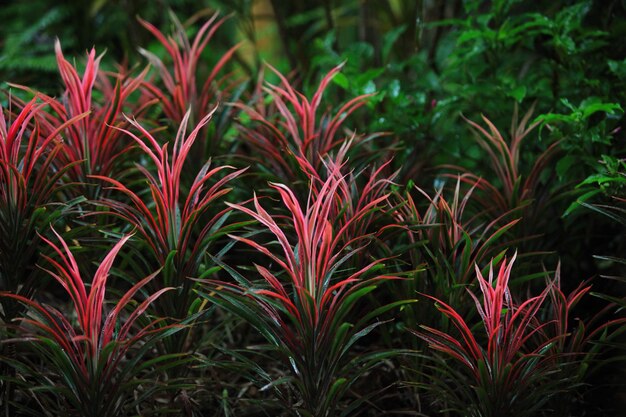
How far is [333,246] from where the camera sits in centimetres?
159

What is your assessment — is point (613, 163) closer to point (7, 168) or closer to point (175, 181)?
point (175, 181)

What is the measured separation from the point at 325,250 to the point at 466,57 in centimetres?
103

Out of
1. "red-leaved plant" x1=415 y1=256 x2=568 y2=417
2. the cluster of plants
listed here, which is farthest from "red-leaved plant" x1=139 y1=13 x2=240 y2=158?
"red-leaved plant" x1=415 y1=256 x2=568 y2=417

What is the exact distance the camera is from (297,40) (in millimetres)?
3354

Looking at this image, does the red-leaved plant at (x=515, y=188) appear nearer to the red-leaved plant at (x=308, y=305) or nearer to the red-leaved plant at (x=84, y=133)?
the red-leaved plant at (x=308, y=305)

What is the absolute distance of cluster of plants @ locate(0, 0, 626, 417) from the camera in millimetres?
1564

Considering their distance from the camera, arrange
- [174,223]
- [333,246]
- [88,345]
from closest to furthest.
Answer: [88,345]
[333,246]
[174,223]

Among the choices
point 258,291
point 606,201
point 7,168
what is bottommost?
point 606,201

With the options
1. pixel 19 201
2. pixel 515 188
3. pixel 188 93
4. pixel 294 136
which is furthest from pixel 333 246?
pixel 188 93

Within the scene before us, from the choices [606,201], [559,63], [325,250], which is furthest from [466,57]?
[325,250]

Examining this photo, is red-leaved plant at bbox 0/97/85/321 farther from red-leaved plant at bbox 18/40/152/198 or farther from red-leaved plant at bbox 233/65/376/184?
red-leaved plant at bbox 233/65/376/184

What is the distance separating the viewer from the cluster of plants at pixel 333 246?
5.13 ft

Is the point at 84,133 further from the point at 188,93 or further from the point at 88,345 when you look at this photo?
the point at 88,345

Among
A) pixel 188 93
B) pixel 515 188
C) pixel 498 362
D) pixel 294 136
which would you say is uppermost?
pixel 188 93
